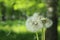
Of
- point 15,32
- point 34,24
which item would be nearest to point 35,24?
point 34,24

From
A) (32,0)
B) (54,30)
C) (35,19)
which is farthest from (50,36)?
(35,19)

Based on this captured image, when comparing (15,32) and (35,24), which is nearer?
(35,24)

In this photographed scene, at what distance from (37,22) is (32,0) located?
7.62 ft

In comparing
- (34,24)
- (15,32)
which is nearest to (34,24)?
(34,24)

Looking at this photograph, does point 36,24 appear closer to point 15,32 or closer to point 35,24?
point 35,24

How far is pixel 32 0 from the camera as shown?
377cm

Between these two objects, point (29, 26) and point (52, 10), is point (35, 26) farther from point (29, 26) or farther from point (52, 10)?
point (52, 10)

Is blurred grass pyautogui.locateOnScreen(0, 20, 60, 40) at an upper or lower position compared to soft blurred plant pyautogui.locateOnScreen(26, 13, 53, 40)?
lower

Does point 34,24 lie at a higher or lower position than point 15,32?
higher

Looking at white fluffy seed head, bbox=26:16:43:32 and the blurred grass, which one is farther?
the blurred grass

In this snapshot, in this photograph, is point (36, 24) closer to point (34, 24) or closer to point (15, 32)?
point (34, 24)

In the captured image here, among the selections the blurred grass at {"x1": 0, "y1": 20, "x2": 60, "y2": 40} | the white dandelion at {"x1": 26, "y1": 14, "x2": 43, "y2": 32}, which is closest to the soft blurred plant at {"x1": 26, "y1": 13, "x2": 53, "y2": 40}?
the white dandelion at {"x1": 26, "y1": 14, "x2": 43, "y2": 32}

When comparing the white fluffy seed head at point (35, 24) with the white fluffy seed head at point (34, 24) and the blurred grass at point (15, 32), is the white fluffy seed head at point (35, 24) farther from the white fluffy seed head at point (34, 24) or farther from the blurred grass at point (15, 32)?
the blurred grass at point (15, 32)

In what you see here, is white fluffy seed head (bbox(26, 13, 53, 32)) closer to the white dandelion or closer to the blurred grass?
the white dandelion
